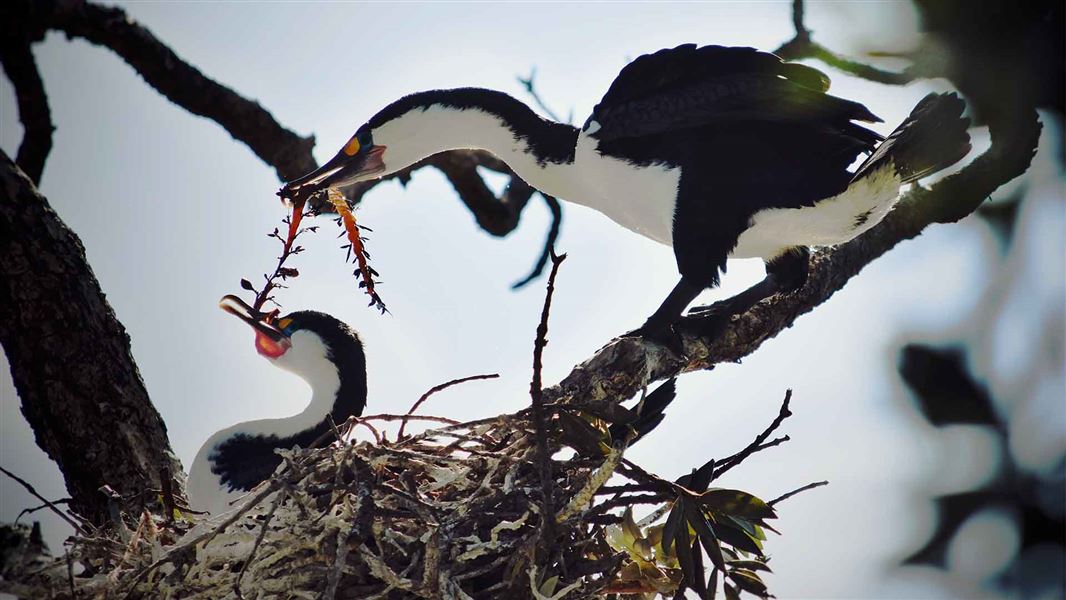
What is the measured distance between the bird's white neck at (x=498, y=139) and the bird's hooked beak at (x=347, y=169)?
4cm

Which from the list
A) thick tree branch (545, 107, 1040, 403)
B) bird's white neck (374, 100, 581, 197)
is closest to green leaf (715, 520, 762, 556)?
thick tree branch (545, 107, 1040, 403)

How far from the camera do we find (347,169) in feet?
12.0

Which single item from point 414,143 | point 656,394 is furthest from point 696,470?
point 414,143

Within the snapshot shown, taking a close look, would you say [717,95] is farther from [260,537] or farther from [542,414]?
[260,537]

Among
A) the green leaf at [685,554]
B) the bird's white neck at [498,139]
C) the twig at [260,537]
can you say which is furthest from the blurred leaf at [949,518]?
the twig at [260,537]

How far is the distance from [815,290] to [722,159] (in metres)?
0.77

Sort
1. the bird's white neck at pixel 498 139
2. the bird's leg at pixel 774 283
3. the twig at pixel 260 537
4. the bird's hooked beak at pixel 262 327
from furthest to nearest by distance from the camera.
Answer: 1. the bird's hooked beak at pixel 262 327
2. the bird's leg at pixel 774 283
3. the bird's white neck at pixel 498 139
4. the twig at pixel 260 537

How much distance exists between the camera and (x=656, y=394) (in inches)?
114

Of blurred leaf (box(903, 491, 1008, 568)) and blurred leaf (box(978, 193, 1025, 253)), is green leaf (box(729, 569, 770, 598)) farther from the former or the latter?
blurred leaf (box(978, 193, 1025, 253))

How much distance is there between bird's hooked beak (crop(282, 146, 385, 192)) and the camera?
3631mm

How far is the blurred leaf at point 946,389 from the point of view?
9.64 ft

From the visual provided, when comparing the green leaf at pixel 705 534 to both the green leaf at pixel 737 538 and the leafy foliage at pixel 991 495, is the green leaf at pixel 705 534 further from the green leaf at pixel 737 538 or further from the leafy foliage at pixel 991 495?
the leafy foliage at pixel 991 495

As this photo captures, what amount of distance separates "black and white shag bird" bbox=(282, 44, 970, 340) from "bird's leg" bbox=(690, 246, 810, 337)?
16cm

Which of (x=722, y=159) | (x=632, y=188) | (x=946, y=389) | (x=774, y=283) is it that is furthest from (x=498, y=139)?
(x=946, y=389)
